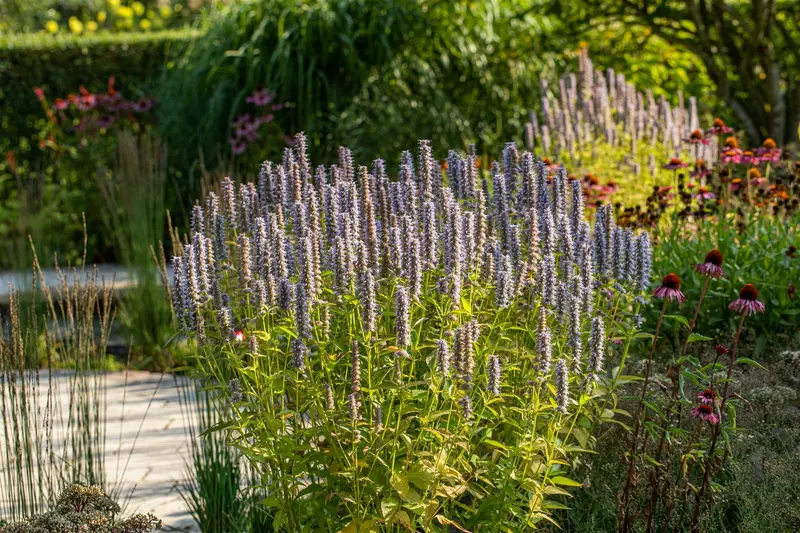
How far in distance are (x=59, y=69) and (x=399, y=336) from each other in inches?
361

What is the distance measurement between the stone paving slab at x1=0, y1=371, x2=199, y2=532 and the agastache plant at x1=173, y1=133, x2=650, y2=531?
72 cm

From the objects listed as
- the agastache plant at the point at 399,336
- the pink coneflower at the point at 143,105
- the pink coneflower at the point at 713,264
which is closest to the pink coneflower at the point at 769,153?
the agastache plant at the point at 399,336

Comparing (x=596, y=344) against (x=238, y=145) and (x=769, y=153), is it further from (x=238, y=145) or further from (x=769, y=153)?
(x=238, y=145)

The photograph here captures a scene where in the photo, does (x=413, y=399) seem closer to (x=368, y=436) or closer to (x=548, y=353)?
(x=368, y=436)

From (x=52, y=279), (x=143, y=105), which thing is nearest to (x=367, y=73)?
(x=143, y=105)

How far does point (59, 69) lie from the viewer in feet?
35.3

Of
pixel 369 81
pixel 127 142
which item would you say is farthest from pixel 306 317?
pixel 369 81

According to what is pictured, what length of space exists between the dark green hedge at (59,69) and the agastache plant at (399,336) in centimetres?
786

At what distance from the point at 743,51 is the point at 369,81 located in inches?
151

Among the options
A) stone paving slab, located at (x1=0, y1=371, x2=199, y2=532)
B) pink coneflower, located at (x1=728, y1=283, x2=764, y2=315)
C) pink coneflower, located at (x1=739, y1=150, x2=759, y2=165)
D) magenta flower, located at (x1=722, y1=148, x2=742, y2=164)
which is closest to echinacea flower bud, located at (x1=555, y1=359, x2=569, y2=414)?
pink coneflower, located at (x1=728, y1=283, x2=764, y2=315)

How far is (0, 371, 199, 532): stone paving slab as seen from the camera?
429 cm

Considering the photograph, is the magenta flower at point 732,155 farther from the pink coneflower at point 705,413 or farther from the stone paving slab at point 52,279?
the stone paving slab at point 52,279

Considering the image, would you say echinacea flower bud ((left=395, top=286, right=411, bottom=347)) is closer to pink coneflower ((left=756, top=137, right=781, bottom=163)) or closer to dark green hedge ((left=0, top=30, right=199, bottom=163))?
pink coneflower ((left=756, top=137, right=781, bottom=163))

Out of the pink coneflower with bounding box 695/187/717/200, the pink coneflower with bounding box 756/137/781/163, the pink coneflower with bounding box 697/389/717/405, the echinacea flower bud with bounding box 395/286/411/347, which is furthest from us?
the pink coneflower with bounding box 756/137/781/163
